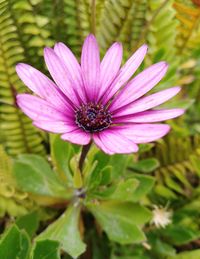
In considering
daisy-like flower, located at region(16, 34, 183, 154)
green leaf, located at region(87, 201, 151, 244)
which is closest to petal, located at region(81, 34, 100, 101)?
daisy-like flower, located at region(16, 34, 183, 154)

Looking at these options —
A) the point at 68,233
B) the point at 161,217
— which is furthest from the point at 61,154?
the point at 161,217

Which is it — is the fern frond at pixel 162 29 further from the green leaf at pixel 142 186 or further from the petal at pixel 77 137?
the petal at pixel 77 137

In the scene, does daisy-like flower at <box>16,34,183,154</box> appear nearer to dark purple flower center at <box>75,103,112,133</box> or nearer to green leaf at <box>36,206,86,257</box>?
dark purple flower center at <box>75,103,112,133</box>

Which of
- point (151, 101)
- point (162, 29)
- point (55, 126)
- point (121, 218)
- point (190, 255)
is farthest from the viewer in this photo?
point (162, 29)

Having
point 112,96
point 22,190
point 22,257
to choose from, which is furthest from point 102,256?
point 112,96

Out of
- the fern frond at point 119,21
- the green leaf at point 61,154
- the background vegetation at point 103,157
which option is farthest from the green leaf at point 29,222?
the fern frond at point 119,21

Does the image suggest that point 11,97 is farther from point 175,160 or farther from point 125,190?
point 175,160
